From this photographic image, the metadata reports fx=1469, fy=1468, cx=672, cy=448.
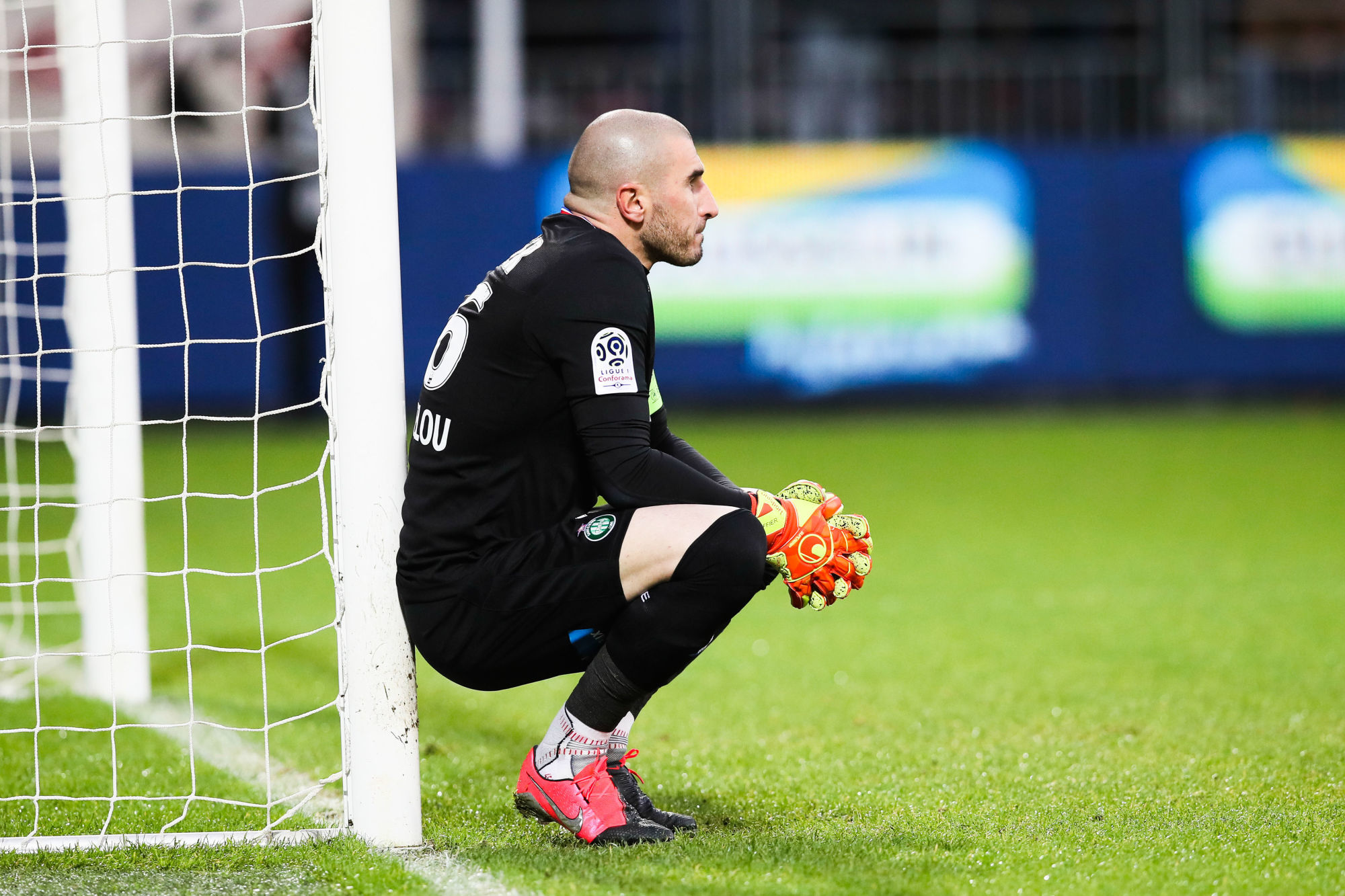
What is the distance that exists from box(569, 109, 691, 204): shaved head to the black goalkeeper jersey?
90 mm

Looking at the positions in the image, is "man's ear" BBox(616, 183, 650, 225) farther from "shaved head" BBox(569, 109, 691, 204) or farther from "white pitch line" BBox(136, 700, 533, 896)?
"white pitch line" BBox(136, 700, 533, 896)

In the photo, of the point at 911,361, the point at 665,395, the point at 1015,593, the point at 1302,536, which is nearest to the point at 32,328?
the point at 665,395

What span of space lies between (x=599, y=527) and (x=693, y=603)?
0.25 metres

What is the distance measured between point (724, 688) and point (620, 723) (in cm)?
162

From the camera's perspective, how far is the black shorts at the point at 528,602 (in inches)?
118

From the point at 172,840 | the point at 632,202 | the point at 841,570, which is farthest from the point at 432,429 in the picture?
the point at 172,840

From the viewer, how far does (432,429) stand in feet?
10.1

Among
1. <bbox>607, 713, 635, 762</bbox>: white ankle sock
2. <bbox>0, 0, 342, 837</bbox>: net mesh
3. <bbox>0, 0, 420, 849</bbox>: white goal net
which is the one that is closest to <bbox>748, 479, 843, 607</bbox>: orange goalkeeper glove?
<bbox>607, 713, 635, 762</bbox>: white ankle sock

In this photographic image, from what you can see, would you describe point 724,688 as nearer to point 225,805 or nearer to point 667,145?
point 225,805

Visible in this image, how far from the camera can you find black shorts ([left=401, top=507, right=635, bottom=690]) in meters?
3.00

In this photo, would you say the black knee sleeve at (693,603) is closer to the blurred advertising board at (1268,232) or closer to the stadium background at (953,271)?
the stadium background at (953,271)

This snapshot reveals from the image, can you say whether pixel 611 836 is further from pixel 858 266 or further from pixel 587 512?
pixel 858 266

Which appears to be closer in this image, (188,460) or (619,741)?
(619,741)

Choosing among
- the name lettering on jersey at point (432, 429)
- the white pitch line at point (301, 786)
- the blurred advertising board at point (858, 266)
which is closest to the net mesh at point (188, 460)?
the white pitch line at point (301, 786)
